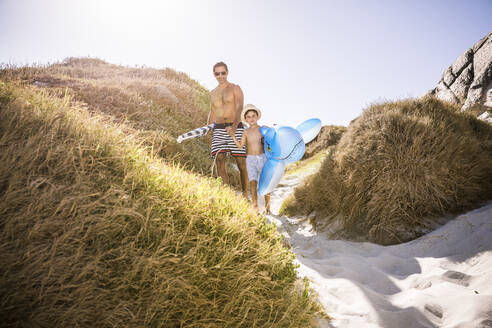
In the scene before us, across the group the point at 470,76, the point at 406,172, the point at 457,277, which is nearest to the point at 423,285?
the point at 457,277

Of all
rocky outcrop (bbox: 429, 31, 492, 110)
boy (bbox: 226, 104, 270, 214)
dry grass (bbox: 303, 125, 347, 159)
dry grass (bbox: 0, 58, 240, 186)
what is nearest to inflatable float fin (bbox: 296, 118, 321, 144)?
boy (bbox: 226, 104, 270, 214)

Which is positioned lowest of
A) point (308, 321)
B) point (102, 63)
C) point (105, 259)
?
point (308, 321)

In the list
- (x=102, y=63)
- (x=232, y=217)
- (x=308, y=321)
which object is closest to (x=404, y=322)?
(x=308, y=321)

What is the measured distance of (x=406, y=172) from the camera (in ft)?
12.1

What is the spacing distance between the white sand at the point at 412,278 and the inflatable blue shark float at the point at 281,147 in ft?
4.76

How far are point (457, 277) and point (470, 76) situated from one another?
11.6 meters

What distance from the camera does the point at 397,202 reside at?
3584 mm

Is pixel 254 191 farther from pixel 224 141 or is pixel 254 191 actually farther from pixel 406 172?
pixel 406 172

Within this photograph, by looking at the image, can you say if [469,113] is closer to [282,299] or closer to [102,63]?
[282,299]

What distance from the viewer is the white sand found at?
193cm

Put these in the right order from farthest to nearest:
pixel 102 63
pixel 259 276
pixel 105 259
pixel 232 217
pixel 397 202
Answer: pixel 102 63 < pixel 397 202 < pixel 232 217 < pixel 259 276 < pixel 105 259

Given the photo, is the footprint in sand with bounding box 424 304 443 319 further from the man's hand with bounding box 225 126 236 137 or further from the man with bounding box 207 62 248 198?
the man's hand with bounding box 225 126 236 137

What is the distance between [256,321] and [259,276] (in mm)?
305

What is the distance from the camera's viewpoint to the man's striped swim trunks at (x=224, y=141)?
4.88m
